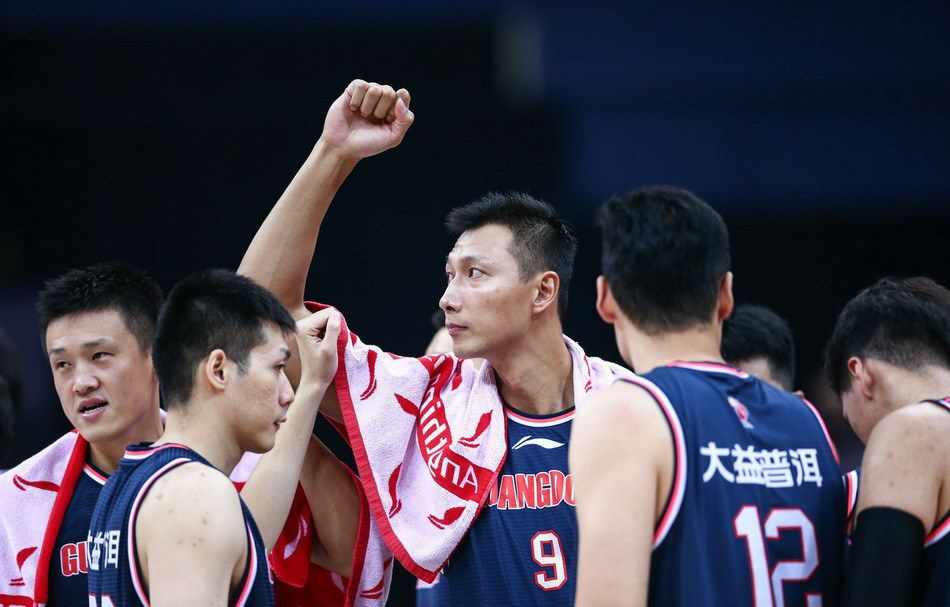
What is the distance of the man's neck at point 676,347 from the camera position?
8.26ft

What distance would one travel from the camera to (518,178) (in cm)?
867

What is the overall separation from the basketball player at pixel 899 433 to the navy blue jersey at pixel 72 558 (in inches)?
87.7

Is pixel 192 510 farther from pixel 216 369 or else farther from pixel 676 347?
pixel 676 347

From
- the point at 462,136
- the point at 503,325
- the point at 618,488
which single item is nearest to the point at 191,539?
the point at 618,488

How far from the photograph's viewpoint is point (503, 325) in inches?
142

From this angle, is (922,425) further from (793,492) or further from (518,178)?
(518,178)

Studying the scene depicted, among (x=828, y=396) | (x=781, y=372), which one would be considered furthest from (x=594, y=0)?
(x=781, y=372)

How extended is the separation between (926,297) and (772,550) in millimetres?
Result: 935

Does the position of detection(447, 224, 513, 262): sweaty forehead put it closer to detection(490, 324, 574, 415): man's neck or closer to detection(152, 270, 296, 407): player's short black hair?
detection(490, 324, 574, 415): man's neck

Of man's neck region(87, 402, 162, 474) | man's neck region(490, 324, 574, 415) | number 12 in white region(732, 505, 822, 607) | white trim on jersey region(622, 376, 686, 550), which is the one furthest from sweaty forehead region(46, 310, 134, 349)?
number 12 in white region(732, 505, 822, 607)

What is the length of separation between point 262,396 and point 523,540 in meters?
0.99

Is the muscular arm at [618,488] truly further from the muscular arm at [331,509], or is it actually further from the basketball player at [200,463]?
the muscular arm at [331,509]

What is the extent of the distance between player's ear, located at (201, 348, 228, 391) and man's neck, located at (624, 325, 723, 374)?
40.5 inches

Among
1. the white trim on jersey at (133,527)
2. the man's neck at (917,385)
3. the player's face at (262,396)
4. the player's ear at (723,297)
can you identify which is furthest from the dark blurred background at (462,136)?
the player's ear at (723,297)
